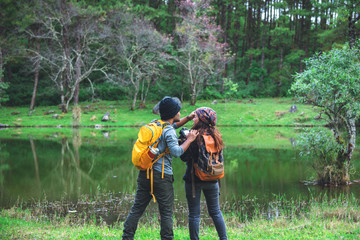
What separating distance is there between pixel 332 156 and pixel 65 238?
7.27m

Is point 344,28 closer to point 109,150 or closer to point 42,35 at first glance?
point 109,150

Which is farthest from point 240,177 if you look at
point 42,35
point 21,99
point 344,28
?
point 21,99

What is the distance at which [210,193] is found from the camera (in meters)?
4.12

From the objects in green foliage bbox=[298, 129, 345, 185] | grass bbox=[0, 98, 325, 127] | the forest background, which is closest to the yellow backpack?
green foliage bbox=[298, 129, 345, 185]

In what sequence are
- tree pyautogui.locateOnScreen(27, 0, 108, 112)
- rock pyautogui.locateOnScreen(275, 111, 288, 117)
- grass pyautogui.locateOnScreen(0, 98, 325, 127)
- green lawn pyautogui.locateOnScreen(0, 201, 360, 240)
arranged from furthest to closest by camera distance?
tree pyautogui.locateOnScreen(27, 0, 108, 112) → rock pyautogui.locateOnScreen(275, 111, 288, 117) → grass pyautogui.locateOnScreen(0, 98, 325, 127) → green lawn pyautogui.locateOnScreen(0, 201, 360, 240)

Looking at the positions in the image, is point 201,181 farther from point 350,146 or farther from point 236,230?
point 350,146

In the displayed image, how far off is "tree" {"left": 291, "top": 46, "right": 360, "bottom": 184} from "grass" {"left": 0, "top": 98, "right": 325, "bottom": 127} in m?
17.0

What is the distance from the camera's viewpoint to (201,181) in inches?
161

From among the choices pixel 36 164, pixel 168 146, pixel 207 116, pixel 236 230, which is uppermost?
pixel 207 116

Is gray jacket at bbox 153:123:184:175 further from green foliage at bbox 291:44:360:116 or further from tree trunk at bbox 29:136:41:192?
tree trunk at bbox 29:136:41:192

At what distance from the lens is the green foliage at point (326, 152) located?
902 cm

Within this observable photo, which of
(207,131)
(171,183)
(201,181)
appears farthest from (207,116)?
(171,183)

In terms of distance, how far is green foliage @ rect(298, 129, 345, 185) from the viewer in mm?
9023

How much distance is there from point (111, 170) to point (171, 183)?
7.94 m
